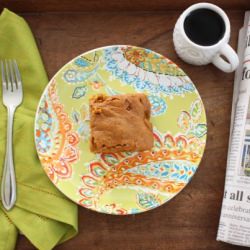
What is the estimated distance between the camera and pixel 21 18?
102 cm

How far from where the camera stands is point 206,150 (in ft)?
3.40

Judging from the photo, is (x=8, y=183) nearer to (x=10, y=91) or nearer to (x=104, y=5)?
(x=10, y=91)

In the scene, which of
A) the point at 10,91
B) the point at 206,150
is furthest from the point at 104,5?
the point at 206,150

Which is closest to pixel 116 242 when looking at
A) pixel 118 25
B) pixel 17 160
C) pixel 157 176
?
pixel 157 176

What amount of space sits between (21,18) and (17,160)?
33 centimetres

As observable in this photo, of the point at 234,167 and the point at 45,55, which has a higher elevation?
the point at 45,55

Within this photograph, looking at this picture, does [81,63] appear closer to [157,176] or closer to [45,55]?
[45,55]

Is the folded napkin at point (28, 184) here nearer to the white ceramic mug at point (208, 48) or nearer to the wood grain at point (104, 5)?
the wood grain at point (104, 5)

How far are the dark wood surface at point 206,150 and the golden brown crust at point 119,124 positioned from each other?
16 cm

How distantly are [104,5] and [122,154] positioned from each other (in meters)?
0.36

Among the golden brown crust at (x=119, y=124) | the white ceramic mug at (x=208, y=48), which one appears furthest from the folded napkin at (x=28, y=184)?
the white ceramic mug at (x=208, y=48)

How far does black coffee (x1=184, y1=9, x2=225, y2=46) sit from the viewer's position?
95cm

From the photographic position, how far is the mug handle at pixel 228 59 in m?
0.94

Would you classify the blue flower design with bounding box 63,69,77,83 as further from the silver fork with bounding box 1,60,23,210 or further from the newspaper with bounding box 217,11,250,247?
the newspaper with bounding box 217,11,250,247
